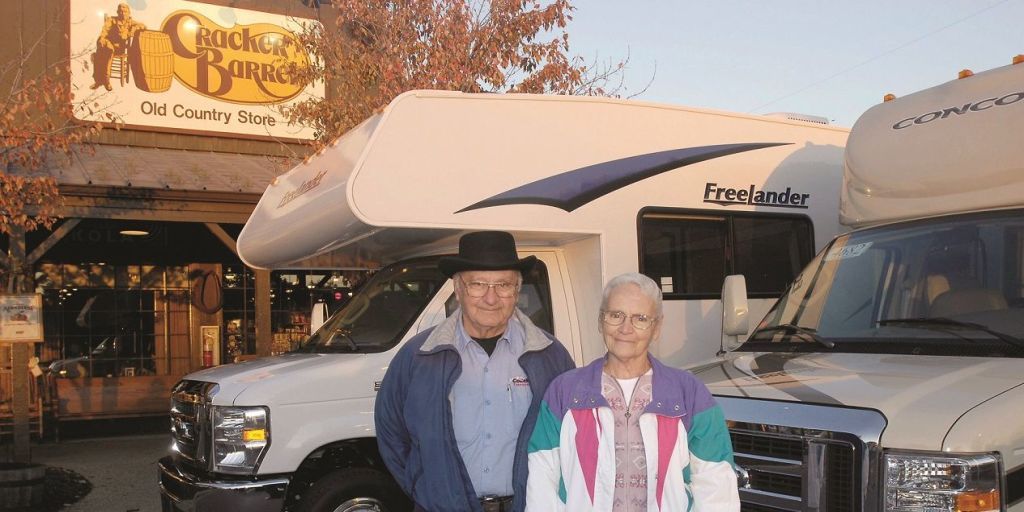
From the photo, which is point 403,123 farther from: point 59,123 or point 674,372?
point 59,123

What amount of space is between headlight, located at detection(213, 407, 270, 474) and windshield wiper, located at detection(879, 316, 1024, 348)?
3167 mm

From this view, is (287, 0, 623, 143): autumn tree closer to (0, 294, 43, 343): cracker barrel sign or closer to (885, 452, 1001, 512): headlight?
(0, 294, 43, 343): cracker barrel sign

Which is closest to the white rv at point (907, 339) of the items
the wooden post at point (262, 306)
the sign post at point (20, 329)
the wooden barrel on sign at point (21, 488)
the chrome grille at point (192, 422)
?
the chrome grille at point (192, 422)

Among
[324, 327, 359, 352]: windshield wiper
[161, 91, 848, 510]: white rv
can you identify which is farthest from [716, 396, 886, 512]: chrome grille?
[324, 327, 359, 352]: windshield wiper

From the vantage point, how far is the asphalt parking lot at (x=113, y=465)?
334 inches

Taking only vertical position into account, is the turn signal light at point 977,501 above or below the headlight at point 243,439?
above

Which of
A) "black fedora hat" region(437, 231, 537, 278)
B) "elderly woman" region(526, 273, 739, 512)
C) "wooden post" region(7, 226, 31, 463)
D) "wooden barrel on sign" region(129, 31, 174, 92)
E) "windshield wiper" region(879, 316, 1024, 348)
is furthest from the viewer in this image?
"wooden barrel on sign" region(129, 31, 174, 92)

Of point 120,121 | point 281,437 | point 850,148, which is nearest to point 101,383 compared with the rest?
point 120,121

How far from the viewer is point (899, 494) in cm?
296

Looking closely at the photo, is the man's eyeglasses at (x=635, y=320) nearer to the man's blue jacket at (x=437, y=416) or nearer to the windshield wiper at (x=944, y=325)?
the man's blue jacket at (x=437, y=416)

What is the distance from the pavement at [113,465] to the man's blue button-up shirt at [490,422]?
19.7ft

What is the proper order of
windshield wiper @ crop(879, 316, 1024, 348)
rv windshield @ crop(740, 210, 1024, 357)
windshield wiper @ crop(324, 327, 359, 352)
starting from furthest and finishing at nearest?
windshield wiper @ crop(324, 327, 359, 352)
rv windshield @ crop(740, 210, 1024, 357)
windshield wiper @ crop(879, 316, 1024, 348)

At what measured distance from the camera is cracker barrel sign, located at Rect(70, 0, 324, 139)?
12.4 meters

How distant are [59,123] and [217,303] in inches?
162
